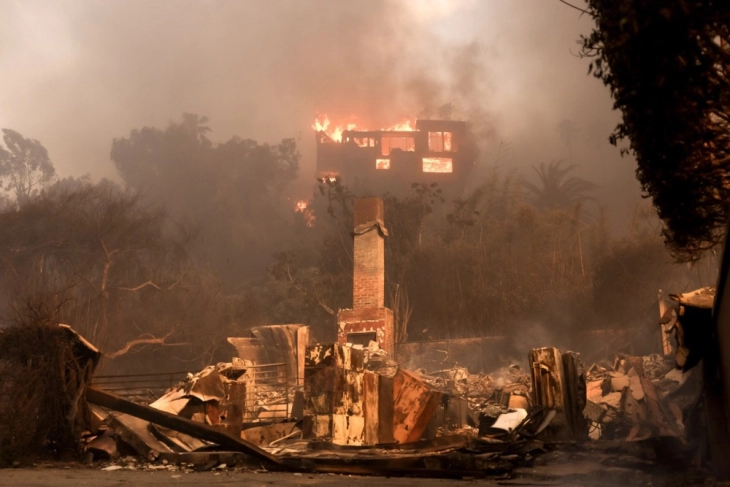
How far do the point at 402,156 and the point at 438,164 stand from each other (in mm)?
3144

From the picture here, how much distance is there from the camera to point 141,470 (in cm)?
732

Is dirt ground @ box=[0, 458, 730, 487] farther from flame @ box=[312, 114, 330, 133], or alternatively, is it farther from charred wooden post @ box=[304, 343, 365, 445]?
flame @ box=[312, 114, 330, 133]

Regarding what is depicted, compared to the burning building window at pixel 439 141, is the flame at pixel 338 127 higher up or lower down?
higher up

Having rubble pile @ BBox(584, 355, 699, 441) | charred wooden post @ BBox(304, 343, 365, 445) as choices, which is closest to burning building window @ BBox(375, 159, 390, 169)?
rubble pile @ BBox(584, 355, 699, 441)

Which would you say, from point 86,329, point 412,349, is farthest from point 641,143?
point 86,329

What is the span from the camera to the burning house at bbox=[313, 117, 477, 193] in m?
52.9

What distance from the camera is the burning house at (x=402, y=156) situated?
173 ft

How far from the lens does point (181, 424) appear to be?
813 centimetres

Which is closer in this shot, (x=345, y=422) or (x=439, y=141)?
(x=345, y=422)

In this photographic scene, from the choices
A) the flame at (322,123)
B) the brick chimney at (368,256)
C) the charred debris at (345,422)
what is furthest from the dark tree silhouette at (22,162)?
the charred debris at (345,422)

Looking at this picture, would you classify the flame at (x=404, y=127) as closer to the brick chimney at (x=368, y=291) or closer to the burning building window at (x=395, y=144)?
the burning building window at (x=395, y=144)

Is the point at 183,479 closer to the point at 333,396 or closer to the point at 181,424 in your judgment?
the point at 181,424

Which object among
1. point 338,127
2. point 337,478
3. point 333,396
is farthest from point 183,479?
point 338,127

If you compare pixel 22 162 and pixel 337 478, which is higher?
pixel 22 162
